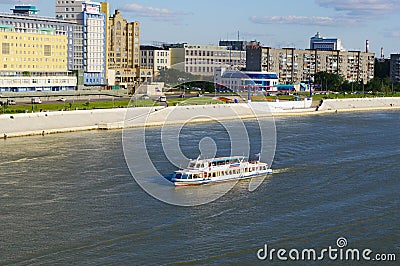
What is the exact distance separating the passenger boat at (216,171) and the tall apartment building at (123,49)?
3992 cm

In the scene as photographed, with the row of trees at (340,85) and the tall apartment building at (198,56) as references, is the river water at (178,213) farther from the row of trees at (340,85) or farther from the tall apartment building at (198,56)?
the row of trees at (340,85)

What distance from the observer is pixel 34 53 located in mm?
46531

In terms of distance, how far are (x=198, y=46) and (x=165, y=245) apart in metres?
56.3

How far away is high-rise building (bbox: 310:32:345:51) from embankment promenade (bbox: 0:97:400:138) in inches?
1834

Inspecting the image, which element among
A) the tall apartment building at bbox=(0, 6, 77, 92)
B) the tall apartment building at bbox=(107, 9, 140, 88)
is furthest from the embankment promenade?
the tall apartment building at bbox=(107, 9, 140, 88)

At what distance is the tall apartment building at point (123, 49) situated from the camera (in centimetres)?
6006

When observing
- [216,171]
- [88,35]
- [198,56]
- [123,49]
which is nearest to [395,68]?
[198,56]

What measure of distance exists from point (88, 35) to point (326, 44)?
174 ft

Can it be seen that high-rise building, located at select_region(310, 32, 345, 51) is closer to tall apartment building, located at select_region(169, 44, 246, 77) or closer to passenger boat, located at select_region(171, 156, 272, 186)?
tall apartment building, located at select_region(169, 44, 246, 77)

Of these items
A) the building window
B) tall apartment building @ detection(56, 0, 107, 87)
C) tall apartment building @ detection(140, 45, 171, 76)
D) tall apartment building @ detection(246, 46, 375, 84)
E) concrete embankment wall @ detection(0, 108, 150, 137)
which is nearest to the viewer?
concrete embankment wall @ detection(0, 108, 150, 137)

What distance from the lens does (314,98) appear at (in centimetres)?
5653

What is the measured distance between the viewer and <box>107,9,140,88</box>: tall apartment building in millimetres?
60062

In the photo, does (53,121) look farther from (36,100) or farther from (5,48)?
(5,48)

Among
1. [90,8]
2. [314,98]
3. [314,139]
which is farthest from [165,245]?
[314,98]
